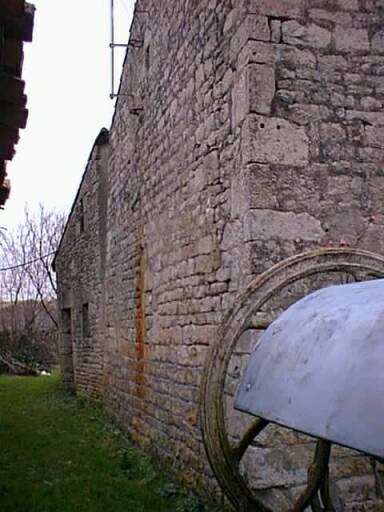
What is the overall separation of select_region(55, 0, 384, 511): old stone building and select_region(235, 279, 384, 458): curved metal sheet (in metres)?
1.28

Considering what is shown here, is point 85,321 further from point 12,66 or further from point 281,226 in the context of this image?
→ point 12,66

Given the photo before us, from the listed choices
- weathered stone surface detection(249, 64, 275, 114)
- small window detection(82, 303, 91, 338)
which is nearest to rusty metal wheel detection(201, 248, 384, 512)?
weathered stone surface detection(249, 64, 275, 114)

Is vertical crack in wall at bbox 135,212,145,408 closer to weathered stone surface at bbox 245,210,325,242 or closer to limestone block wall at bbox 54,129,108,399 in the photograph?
limestone block wall at bbox 54,129,108,399

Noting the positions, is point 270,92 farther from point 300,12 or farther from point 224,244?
point 224,244

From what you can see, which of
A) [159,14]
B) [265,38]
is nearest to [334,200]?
[265,38]

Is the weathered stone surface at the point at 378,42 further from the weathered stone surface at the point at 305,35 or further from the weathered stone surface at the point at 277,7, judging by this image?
the weathered stone surface at the point at 277,7

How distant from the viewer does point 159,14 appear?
23.2 feet

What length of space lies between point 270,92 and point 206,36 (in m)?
1.21

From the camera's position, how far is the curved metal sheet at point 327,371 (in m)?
2.03

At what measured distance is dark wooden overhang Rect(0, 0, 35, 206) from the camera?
3767 mm

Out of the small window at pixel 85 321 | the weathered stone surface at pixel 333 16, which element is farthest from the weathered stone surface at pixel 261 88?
the small window at pixel 85 321

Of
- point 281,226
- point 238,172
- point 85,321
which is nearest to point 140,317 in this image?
point 238,172

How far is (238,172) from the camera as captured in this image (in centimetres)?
477

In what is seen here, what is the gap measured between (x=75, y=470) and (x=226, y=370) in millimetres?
3526
